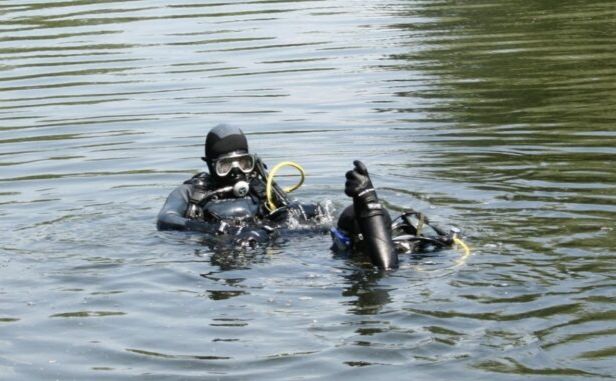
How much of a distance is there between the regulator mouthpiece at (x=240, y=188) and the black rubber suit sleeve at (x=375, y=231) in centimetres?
162

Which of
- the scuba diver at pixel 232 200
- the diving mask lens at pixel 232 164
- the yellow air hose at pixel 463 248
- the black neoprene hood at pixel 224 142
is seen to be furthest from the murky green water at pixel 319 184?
the black neoprene hood at pixel 224 142

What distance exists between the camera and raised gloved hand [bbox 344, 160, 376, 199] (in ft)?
30.7

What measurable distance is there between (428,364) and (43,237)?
468cm

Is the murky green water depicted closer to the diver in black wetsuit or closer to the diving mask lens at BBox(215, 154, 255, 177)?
the diver in black wetsuit

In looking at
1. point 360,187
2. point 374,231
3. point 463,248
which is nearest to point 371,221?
point 374,231

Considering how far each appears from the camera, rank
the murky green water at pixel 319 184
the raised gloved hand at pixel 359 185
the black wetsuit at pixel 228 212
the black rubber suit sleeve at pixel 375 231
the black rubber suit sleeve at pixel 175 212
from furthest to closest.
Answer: the black rubber suit sleeve at pixel 175 212 → the black wetsuit at pixel 228 212 → the raised gloved hand at pixel 359 185 → the black rubber suit sleeve at pixel 375 231 → the murky green water at pixel 319 184

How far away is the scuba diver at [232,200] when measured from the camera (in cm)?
1061

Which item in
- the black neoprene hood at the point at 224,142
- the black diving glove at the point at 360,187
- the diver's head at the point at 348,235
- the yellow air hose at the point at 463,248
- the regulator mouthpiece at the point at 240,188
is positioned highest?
the black neoprene hood at the point at 224,142

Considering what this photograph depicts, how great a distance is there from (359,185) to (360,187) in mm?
18

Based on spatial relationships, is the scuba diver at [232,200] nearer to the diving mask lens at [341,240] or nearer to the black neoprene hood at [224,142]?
the black neoprene hood at [224,142]

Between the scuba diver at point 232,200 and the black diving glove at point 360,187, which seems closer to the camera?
the black diving glove at point 360,187

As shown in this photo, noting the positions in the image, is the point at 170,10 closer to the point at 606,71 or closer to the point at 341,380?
the point at 606,71

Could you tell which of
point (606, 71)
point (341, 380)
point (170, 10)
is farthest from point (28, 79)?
point (341, 380)

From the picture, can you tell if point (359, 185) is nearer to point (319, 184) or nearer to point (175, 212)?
point (175, 212)
